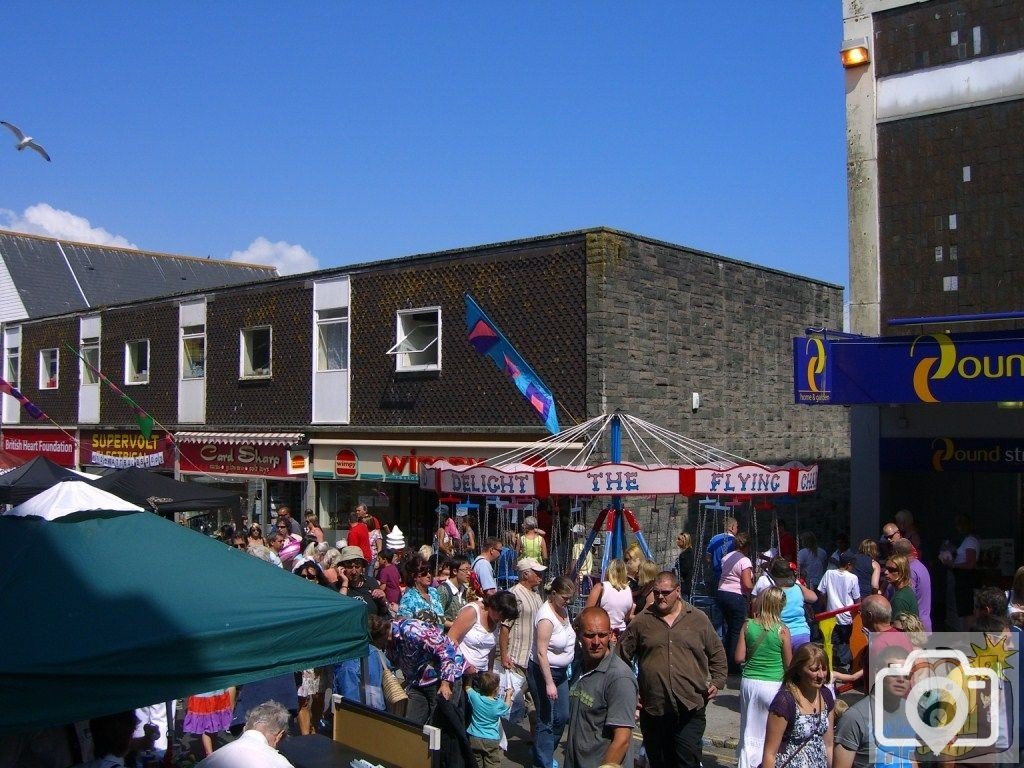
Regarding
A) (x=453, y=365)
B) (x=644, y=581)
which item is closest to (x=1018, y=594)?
(x=644, y=581)

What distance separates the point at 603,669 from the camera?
5.83 meters

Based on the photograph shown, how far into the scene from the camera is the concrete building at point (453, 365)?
54.4ft

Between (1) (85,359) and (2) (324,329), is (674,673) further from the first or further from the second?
(1) (85,359)

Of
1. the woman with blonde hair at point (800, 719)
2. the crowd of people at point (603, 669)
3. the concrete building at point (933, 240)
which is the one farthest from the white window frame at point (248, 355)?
the woman with blonde hair at point (800, 719)

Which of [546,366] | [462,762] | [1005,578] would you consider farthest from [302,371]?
[462,762]

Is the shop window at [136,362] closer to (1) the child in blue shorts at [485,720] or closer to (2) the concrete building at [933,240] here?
(2) the concrete building at [933,240]

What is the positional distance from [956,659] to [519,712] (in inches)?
167

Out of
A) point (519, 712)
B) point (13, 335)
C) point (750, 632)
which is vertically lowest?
point (519, 712)

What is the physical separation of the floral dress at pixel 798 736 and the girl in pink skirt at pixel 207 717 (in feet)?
15.8

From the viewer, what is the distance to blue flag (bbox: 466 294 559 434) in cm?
1404

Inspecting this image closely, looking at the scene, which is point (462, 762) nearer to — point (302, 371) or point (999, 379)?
point (999, 379)

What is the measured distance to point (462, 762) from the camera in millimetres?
6887

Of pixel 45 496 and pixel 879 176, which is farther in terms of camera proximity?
pixel 879 176

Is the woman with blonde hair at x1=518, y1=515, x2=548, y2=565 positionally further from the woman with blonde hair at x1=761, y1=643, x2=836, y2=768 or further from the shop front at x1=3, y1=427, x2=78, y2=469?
the shop front at x1=3, y1=427, x2=78, y2=469
